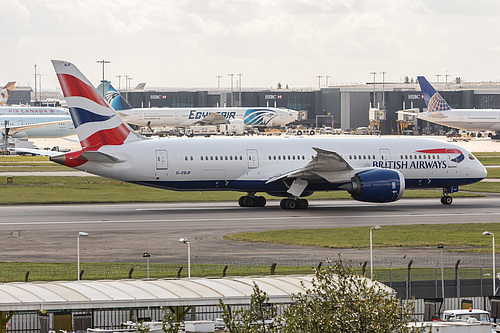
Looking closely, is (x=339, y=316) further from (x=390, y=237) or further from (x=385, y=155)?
(x=385, y=155)

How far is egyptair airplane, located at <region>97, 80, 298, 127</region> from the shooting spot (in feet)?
578

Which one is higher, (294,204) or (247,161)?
(247,161)

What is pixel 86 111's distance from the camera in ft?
171


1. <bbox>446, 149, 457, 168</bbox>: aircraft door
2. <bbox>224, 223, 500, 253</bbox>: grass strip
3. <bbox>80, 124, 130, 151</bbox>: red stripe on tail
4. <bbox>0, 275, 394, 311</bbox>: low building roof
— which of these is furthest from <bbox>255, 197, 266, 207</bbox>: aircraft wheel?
<bbox>0, 275, 394, 311</bbox>: low building roof

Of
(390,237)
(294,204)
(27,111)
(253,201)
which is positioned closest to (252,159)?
(253,201)

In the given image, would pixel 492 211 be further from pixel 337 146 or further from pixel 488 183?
pixel 488 183

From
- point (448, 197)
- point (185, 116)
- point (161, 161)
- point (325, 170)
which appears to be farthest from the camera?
point (185, 116)

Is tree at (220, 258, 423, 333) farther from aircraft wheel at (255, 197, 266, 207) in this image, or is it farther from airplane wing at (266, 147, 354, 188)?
aircraft wheel at (255, 197, 266, 207)

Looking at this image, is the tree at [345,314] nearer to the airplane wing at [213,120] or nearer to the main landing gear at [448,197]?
the main landing gear at [448,197]

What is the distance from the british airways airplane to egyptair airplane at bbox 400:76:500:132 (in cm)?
10389

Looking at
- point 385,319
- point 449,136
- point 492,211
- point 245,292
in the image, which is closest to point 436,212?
point 492,211

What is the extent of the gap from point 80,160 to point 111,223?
4838mm

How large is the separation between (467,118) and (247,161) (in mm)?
113590

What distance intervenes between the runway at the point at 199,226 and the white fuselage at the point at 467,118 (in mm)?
97859
